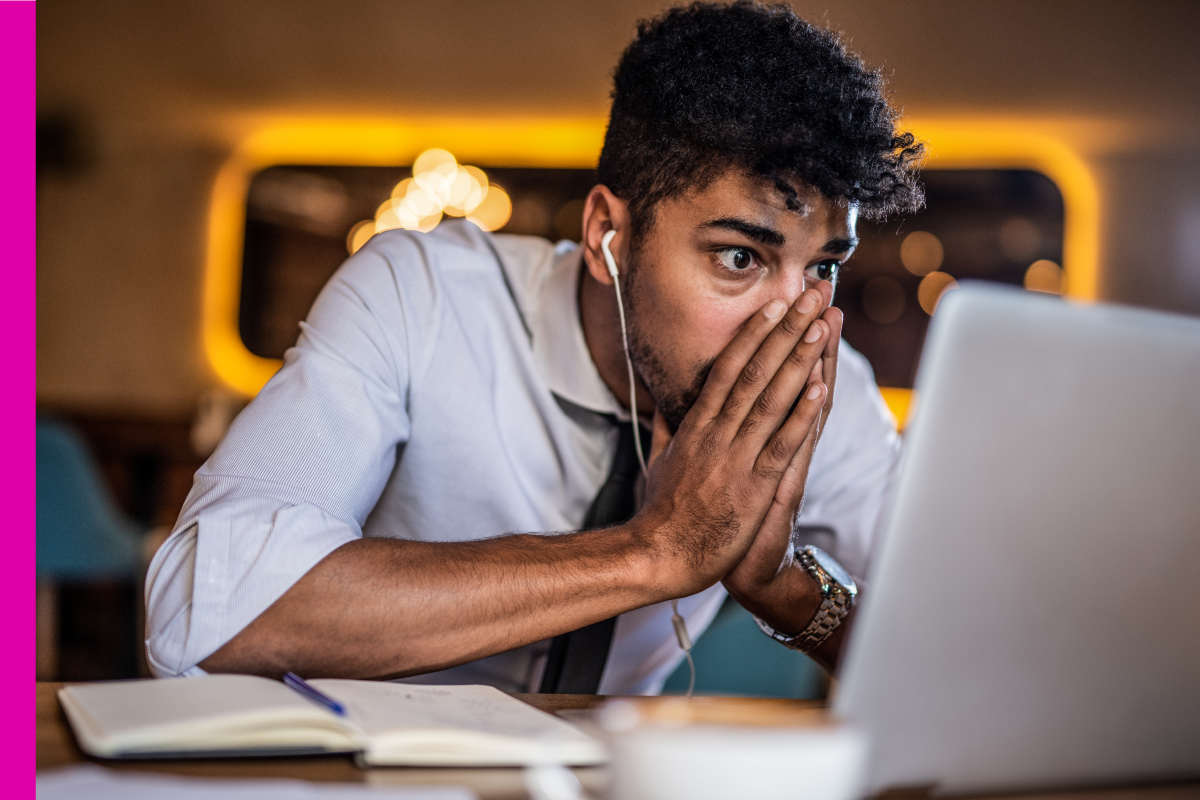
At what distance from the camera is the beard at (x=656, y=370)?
1.19 meters

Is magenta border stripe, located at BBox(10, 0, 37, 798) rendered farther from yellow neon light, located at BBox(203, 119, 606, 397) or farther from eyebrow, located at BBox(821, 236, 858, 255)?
yellow neon light, located at BBox(203, 119, 606, 397)

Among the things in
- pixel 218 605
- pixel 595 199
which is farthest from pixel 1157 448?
pixel 595 199

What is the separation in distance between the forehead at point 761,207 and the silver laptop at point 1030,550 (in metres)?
0.65

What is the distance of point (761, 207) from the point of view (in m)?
1.12

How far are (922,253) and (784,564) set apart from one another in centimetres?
339

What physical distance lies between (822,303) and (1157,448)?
0.60 meters

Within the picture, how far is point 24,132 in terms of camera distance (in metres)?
0.90

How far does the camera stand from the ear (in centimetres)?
130

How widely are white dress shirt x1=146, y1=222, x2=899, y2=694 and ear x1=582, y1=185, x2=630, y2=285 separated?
68 millimetres

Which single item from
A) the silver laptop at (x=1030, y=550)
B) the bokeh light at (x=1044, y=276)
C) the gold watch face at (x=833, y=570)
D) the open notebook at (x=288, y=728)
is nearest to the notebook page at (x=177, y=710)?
the open notebook at (x=288, y=728)

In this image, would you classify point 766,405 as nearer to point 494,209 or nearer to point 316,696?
point 316,696

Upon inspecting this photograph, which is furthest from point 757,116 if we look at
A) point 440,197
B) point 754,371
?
point 440,197

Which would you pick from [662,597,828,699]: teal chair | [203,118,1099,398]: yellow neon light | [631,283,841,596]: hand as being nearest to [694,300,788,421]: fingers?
[631,283,841,596]: hand

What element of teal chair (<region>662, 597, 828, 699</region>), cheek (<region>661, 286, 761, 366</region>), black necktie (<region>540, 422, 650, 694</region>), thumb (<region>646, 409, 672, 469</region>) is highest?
cheek (<region>661, 286, 761, 366</region>)
